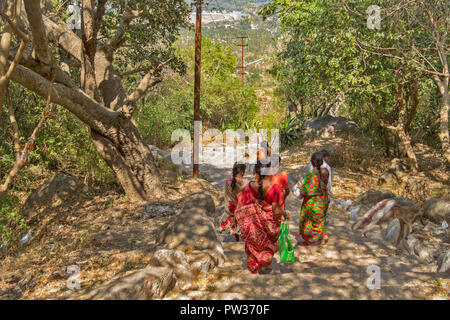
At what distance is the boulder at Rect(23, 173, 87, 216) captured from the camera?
354 inches

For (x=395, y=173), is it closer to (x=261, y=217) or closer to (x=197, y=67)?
(x=197, y=67)

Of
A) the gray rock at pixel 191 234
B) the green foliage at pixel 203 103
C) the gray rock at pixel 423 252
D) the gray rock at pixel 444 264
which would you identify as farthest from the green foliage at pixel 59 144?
the gray rock at pixel 444 264

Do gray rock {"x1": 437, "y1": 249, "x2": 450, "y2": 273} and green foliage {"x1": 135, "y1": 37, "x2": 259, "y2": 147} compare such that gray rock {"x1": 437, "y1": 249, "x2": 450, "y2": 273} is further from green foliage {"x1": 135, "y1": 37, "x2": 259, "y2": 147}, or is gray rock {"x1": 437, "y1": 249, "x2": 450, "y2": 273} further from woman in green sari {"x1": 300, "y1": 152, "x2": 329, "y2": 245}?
green foliage {"x1": 135, "y1": 37, "x2": 259, "y2": 147}

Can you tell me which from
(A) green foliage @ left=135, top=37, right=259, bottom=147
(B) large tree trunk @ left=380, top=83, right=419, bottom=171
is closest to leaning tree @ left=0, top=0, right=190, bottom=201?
(A) green foliage @ left=135, top=37, right=259, bottom=147

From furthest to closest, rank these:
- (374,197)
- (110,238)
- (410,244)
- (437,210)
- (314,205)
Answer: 1. (374,197)
2. (437,210)
3. (110,238)
4. (314,205)
5. (410,244)

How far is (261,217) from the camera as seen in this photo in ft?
16.5

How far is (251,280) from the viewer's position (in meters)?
4.57

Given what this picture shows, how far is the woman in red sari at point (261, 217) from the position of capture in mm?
4984

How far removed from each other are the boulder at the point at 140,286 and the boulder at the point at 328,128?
13.8 metres

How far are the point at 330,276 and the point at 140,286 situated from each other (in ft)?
7.57

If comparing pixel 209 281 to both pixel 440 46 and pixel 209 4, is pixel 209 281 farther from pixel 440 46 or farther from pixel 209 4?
pixel 209 4

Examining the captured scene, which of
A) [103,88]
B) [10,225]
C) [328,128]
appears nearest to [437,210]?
[103,88]

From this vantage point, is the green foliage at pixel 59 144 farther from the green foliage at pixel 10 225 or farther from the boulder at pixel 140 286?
the boulder at pixel 140 286

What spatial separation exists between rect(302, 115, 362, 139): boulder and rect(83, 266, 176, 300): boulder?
1377 centimetres
